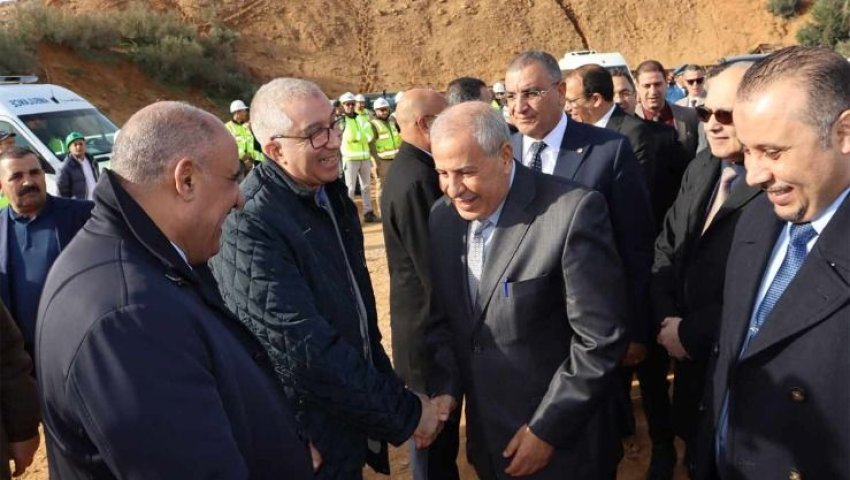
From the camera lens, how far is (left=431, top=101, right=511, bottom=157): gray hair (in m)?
2.17

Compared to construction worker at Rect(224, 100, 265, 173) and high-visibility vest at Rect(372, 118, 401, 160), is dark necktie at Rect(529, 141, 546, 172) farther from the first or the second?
high-visibility vest at Rect(372, 118, 401, 160)

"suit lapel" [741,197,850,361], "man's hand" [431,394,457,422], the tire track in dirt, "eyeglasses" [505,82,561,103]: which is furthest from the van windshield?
the tire track in dirt

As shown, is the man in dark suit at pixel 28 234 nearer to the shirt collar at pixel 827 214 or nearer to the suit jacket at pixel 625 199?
the suit jacket at pixel 625 199

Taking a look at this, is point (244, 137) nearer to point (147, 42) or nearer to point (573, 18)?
point (147, 42)

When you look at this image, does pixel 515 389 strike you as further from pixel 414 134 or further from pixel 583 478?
pixel 414 134

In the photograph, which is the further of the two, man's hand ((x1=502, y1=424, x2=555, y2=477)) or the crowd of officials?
man's hand ((x1=502, y1=424, x2=555, y2=477))

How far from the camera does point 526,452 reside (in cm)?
218

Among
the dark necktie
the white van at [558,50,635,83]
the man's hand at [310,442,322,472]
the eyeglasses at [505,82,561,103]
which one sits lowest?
the man's hand at [310,442,322,472]

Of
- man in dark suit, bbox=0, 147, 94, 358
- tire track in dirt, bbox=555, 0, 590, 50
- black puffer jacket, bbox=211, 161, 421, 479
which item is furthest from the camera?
tire track in dirt, bbox=555, 0, 590, 50

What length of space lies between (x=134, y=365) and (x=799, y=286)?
1.60m

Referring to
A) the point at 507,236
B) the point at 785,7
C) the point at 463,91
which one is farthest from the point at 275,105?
the point at 785,7

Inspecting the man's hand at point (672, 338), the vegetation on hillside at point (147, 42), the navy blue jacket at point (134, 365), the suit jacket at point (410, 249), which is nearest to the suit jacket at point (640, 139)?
the suit jacket at point (410, 249)

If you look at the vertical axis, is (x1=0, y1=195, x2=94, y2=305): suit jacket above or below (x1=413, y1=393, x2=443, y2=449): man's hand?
above

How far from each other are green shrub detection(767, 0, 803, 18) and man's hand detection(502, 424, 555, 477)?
38605mm
